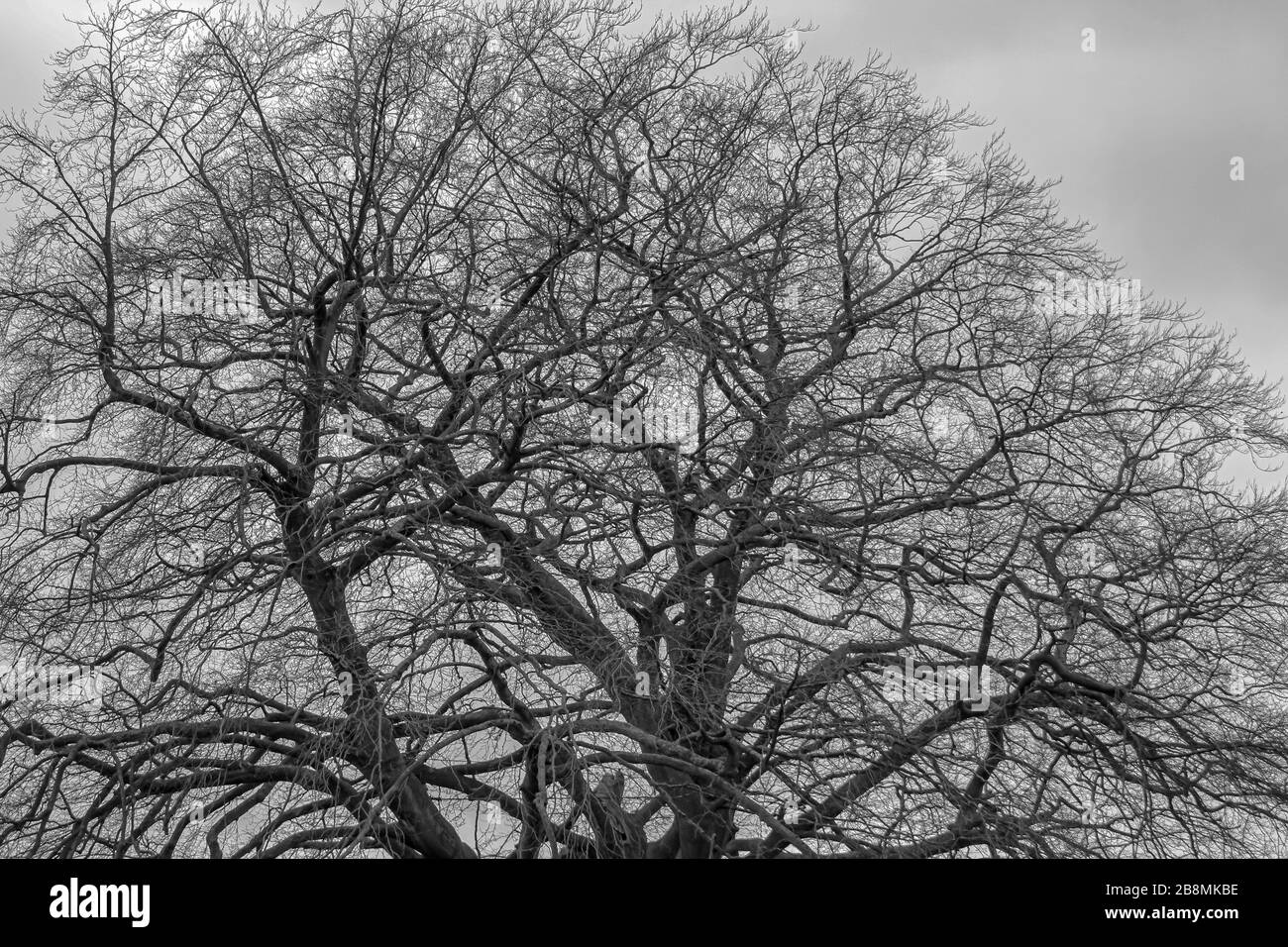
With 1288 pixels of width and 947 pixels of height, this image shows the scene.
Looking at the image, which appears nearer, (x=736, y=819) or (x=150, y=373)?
(x=736, y=819)

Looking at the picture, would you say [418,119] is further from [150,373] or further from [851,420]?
[851,420]

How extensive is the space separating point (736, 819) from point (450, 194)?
5249 millimetres

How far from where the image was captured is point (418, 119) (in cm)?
946

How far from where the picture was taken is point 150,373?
9648mm

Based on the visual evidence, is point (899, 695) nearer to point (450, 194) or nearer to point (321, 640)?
point (321, 640)
